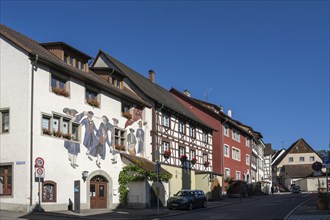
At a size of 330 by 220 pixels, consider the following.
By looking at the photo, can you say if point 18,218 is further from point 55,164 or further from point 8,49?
point 8,49

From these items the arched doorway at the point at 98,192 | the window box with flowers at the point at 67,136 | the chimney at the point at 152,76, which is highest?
the chimney at the point at 152,76

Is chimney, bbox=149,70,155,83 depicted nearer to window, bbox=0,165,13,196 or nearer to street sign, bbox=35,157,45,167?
window, bbox=0,165,13,196

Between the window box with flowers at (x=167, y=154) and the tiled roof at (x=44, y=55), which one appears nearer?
the tiled roof at (x=44, y=55)

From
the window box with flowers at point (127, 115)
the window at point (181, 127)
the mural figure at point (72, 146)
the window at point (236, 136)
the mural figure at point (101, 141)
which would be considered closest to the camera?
the mural figure at point (72, 146)

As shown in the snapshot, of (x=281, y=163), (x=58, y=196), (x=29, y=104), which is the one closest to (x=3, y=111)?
(x=29, y=104)

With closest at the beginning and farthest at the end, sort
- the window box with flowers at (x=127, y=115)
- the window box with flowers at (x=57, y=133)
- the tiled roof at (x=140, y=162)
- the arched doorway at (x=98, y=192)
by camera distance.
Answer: the window box with flowers at (x=57, y=133) → the arched doorway at (x=98, y=192) → the tiled roof at (x=140, y=162) → the window box with flowers at (x=127, y=115)

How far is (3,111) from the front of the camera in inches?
1020

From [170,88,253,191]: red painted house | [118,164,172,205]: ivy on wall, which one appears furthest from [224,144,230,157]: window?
[118,164,172,205]: ivy on wall

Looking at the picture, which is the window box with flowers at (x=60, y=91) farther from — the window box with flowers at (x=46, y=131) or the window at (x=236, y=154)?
the window at (x=236, y=154)

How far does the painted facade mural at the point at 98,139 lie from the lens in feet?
92.4

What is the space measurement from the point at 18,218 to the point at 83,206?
799 centimetres

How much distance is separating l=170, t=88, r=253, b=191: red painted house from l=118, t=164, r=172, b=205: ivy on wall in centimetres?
2253

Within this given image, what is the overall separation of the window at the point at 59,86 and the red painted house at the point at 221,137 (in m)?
28.8

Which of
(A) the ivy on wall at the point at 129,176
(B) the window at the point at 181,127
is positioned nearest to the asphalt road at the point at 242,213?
(A) the ivy on wall at the point at 129,176
